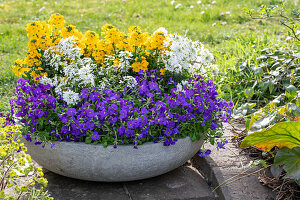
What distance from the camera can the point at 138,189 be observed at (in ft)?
7.79

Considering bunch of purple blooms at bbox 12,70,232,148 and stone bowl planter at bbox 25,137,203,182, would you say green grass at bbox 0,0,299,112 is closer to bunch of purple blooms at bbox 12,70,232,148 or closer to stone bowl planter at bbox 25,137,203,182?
bunch of purple blooms at bbox 12,70,232,148

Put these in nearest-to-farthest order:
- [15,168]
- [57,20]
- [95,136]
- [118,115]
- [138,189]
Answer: [15,168], [95,136], [118,115], [138,189], [57,20]

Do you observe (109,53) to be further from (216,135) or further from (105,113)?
(216,135)

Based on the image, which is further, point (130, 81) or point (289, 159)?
point (130, 81)

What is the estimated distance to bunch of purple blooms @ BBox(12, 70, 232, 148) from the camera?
2.17 metres

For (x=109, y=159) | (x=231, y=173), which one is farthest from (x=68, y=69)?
(x=231, y=173)

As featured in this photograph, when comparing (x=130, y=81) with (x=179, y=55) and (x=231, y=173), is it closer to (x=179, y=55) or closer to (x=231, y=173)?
(x=179, y=55)

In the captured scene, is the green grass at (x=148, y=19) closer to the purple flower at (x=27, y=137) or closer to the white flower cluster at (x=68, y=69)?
the white flower cluster at (x=68, y=69)

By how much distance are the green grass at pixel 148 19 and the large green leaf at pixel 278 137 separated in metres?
1.81

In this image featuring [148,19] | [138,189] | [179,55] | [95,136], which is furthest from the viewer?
[148,19]

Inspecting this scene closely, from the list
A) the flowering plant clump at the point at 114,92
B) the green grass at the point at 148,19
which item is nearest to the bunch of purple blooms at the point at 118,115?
the flowering plant clump at the point at 114,92

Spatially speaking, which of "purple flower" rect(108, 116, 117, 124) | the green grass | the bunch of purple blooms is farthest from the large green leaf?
the green grass

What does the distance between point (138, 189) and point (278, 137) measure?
3.10 feet

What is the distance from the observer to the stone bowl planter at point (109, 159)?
216cm
